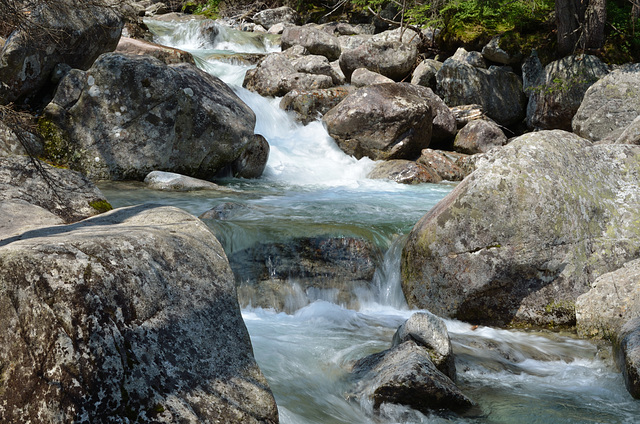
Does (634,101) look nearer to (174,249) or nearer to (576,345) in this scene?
(576,345)

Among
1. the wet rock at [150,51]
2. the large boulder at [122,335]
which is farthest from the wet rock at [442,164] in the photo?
the large boulder at [122,335]

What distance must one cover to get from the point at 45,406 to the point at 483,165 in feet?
15.4

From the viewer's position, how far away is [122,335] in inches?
83.7

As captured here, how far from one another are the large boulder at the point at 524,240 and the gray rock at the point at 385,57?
11.1m

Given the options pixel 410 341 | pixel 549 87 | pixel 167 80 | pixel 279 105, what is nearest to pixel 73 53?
pixel 167 80

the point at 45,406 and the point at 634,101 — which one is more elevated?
the point at 634,101

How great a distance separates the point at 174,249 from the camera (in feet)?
8.51

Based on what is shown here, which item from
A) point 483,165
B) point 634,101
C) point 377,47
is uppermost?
point 377,47

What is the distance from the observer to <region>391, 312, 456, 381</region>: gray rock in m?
3.97

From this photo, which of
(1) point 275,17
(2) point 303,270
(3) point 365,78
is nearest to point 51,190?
(2) point 303,270

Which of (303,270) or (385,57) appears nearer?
(303,270)

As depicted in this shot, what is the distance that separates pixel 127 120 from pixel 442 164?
6.67 metres

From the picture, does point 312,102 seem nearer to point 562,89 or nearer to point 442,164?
point 442,164

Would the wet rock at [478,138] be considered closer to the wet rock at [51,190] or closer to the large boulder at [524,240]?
the large boulder at [524,240]
